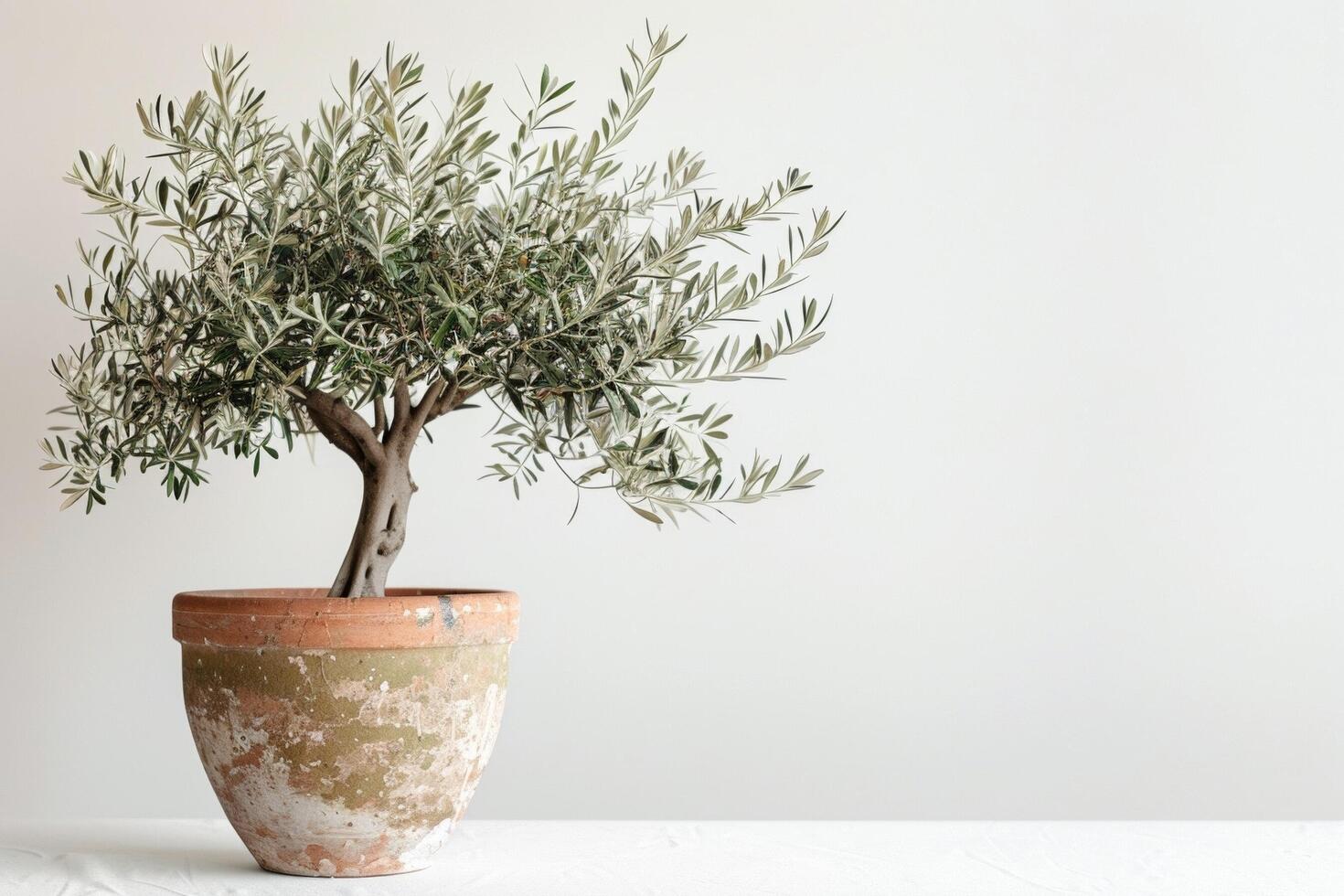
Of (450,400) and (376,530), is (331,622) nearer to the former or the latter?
(376,530)

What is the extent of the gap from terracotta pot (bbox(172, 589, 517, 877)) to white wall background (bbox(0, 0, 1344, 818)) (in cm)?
75

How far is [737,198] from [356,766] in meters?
1.17

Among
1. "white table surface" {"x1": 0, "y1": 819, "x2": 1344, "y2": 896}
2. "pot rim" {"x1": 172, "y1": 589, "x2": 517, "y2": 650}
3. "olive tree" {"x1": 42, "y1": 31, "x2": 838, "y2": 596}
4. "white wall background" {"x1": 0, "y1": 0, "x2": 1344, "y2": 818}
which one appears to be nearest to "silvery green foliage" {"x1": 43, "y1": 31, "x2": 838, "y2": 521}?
"olive tree" {"x1": 42, "y1": 31, "x2": 838, "y2": 596}

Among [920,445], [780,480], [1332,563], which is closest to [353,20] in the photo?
[780,480]

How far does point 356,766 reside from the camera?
132cm

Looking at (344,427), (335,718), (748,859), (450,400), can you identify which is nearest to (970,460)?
(748,859)

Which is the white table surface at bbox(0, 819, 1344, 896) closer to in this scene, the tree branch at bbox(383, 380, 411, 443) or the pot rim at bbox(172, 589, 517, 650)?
the pot rim at bbox(172, 589, 517, 650)

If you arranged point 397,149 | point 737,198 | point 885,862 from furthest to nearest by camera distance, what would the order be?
1. point 737,198
2. point 885,862
3. point 397,149

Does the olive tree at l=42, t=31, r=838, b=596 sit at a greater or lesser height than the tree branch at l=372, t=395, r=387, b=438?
greater

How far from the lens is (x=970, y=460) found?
2162 millimetres

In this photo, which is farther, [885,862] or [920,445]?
[920,445]

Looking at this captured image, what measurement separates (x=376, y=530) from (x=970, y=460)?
1.13 m

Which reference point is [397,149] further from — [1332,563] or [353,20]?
[1332,563]

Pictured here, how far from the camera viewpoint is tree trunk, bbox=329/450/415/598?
4.88 feet
